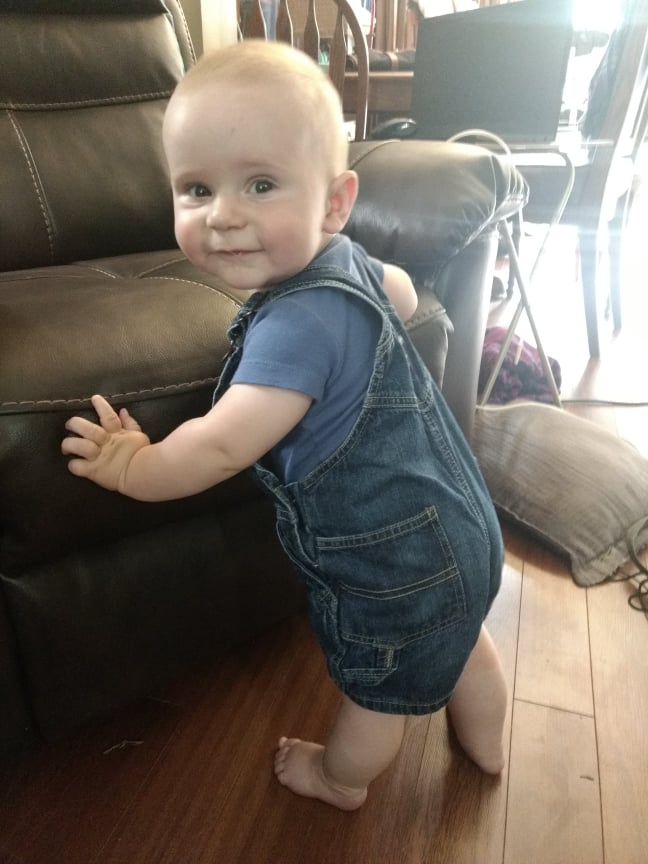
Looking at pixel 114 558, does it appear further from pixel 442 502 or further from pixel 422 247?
pixel 422 247

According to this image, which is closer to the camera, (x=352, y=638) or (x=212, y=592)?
(x=352, y=638)

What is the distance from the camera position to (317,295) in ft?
1.81

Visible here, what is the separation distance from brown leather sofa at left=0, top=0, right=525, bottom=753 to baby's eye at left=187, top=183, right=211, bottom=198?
0.14 m

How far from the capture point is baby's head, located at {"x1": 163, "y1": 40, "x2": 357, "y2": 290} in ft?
1.66

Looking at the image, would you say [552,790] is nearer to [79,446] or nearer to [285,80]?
[79,446]

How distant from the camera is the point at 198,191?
55 centimetres

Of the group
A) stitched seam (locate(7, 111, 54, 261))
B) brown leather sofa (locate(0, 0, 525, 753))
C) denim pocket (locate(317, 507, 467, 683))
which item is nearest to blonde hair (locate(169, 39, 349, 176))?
brown leather sofa (locate(0, 0, 525, 753))

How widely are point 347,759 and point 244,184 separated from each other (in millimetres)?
560

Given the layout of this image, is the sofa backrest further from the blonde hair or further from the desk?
the desk

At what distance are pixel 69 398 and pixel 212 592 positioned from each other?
0.30 m

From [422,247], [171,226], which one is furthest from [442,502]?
[171,226]

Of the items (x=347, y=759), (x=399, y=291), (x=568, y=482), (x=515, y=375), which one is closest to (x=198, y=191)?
(x=399, y=291)

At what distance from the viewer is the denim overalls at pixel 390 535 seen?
1.90 feet

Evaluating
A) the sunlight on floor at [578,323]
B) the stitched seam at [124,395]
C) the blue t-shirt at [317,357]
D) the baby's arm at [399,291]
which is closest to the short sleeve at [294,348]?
the blue t-shirt at [317,357]
